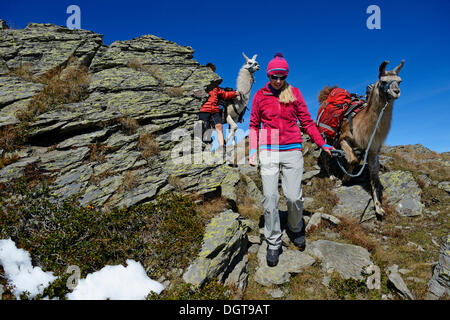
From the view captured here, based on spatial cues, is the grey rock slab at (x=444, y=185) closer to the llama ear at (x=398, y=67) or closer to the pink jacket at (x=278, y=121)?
the llama ear at (x=398, y=67)

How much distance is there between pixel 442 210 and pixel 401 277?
397cm

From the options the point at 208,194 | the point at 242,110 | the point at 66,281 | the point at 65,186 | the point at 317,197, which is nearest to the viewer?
the point at 66,281

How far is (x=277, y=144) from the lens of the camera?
15.5 feet

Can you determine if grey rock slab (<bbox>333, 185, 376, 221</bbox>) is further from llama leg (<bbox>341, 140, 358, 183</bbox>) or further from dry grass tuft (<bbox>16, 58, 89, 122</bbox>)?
dry grass tuft (<bbox>16, 58, 89, 122</bbox>)

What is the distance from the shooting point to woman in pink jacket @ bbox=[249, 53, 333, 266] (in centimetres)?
455

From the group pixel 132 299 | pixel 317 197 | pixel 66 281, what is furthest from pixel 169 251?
pixel 317 197

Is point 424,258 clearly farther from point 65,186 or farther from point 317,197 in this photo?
point 65,186

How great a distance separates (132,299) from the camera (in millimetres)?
3602

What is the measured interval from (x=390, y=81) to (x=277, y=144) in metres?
3.69

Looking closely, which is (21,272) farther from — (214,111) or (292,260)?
(214,111)

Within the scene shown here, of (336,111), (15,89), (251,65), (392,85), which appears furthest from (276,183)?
(15,89)

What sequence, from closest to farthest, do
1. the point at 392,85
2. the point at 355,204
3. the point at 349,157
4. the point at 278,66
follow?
the point at 278,66
the point at 392,85
the point at 355,204
the point at 349,157

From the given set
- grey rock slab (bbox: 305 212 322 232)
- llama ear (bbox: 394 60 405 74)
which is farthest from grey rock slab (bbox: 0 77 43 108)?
llama ear (bbox: 394 60 405 74)
